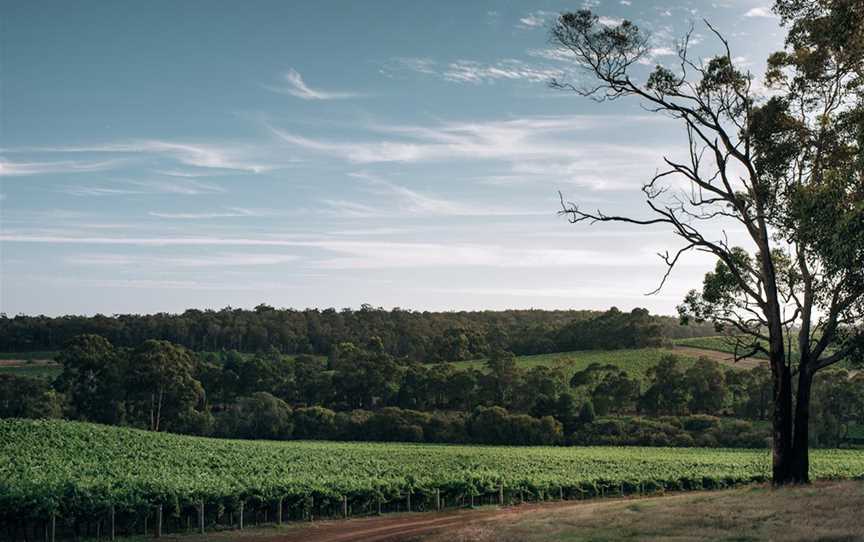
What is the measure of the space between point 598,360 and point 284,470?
3238 inches

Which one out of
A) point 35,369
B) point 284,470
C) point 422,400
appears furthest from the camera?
point 35,369

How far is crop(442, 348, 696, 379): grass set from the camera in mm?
113331

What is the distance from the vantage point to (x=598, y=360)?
12081 centimetres

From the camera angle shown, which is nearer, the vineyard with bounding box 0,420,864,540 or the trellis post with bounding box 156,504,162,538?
the trellis post with bounding box 156,504,162,538

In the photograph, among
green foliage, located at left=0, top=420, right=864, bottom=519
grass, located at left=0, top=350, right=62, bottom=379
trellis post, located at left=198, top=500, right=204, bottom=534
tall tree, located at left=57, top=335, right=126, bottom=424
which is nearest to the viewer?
trellis post, located at left=198, top=500, right=204, bottom=534

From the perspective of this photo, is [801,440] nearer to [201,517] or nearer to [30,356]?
[201,517]

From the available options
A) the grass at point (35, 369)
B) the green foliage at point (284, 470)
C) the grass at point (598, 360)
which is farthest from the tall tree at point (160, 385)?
the grass at point (598, 360)

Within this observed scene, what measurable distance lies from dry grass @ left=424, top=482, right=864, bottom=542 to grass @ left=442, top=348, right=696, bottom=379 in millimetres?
83162

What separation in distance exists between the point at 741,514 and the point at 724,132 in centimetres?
1394

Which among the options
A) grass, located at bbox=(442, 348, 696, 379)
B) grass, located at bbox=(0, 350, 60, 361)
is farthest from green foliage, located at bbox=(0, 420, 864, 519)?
grass, located at bbox=(0, 350, 60, 361)

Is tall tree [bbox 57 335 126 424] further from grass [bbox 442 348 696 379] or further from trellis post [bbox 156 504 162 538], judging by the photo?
trellis post [bbox 156 504 162 538]

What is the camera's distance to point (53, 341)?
141 m

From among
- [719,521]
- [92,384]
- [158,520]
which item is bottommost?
[158,520]

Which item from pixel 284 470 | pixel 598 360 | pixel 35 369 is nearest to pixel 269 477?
pixel 284 470
